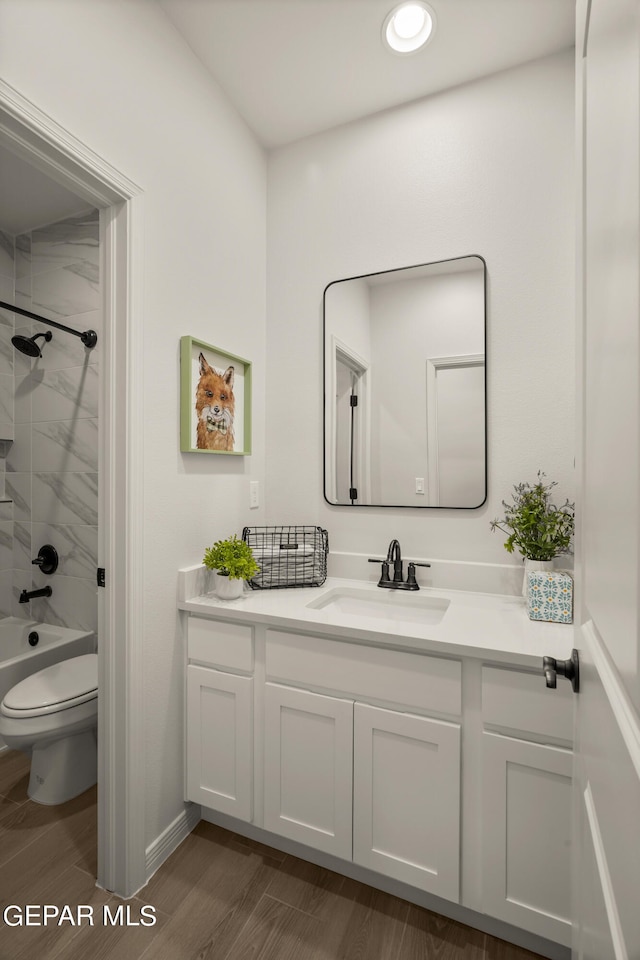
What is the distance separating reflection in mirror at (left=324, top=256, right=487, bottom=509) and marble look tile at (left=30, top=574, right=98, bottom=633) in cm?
142

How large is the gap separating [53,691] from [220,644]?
2.61ft

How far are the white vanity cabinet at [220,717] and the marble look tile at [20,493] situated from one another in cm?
156

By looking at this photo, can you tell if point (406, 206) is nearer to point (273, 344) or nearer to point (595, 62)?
point (273, 344)

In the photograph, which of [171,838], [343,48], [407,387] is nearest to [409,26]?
[343,48]

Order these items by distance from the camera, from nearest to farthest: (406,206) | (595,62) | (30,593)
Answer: (595,62) → (406,206) → (30,593)

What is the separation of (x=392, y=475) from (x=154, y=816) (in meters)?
1.44

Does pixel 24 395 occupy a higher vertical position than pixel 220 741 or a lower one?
higher

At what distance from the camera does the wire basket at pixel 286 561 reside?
5.83 feet

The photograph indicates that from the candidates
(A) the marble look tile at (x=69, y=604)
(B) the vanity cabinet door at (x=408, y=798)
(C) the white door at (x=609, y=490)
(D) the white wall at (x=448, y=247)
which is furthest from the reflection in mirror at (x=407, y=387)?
(A) the marble look tile at (x=69, y=604)

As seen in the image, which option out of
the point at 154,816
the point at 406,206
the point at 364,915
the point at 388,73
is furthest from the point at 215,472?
the point at 388,73

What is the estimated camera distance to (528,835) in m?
1.15

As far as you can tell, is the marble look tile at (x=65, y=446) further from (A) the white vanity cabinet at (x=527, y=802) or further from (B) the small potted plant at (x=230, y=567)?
(A) the white vanity cabinet at (x=527, y=802)

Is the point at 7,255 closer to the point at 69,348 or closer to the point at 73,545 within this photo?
the point at 69,348

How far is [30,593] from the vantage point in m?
2.46
